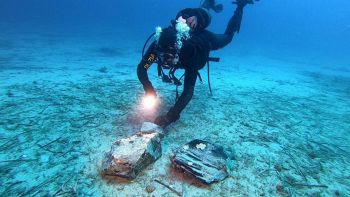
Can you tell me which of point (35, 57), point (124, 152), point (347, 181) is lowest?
point (347, 181)

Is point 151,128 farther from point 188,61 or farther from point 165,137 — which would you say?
point 188,61

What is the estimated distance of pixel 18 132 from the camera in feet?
14.0

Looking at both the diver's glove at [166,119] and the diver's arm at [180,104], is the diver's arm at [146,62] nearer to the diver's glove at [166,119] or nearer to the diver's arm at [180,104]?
the diver's arm at [180,104]

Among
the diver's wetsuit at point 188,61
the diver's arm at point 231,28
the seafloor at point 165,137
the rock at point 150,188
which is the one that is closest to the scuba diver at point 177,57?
the diver's wetsuit at point 188,61

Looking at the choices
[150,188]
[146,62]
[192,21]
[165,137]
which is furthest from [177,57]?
[150,188]

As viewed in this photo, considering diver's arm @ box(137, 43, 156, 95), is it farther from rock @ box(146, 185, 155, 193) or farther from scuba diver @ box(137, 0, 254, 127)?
rock @ box(146, 185, 155, 193)

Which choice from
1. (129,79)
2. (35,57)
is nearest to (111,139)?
(129,79)

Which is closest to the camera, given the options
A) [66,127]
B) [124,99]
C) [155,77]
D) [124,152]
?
[124,152]

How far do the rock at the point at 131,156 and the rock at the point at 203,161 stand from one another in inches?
14.7

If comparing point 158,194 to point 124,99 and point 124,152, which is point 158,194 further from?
point 124,99

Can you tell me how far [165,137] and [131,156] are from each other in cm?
124

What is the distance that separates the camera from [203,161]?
3.62 meters

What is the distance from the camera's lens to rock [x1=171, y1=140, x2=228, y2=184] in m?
3.44

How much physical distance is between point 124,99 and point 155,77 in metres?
2.95
